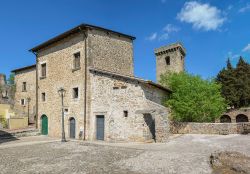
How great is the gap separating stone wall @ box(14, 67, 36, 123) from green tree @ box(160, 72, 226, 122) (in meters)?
16.1

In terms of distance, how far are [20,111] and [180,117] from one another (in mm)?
18662

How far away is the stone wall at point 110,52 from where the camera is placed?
1738 centimetres

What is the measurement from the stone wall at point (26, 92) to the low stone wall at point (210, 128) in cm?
1689

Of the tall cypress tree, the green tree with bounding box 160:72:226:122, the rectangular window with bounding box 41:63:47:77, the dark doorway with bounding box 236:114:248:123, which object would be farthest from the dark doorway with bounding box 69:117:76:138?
the dark doorway with bounding box 236:114:248:123

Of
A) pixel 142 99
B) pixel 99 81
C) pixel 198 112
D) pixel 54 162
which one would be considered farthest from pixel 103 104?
pixel 198 112

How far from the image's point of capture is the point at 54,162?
360 inches

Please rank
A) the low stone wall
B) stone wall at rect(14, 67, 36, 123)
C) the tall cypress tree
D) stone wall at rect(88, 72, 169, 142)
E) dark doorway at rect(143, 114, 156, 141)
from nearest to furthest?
stone wall at rect(88, 72, 169, 142), dark doorway at rect(143, 114, 156, 141), the low stone wall, stone wall at rect(14, 67, 36, 123), the tall cypress tree

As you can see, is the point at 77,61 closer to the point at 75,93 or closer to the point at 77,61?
the point at 77,61

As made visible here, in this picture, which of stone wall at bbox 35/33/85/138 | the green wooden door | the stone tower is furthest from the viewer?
the stone tower

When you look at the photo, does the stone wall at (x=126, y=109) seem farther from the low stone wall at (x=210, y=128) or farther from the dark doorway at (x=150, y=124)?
the low stone wall at (x=210, y=128)

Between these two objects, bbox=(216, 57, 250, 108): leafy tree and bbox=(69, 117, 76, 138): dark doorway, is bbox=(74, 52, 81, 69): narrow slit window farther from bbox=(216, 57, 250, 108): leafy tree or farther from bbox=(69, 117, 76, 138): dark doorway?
bbox=(216, 57, 250, 108): leafy tree

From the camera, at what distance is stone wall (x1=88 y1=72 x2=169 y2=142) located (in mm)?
14234

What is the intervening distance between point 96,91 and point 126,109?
2.85 metres

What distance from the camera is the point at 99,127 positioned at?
16375mm
